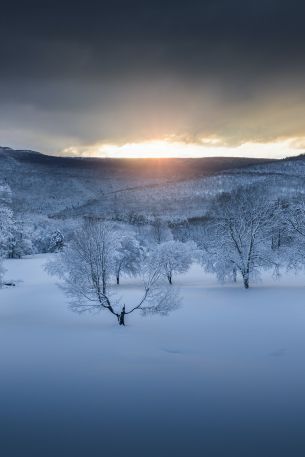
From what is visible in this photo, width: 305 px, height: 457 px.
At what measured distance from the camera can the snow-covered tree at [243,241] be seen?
115 ft

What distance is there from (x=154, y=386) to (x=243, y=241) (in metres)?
25.6

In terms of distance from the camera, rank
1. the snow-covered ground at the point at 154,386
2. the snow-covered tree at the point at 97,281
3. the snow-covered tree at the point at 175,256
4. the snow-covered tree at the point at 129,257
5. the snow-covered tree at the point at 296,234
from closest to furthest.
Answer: the snow-covered ground at the point at 154,386, the snow-covered tree at the point at 97,281, the snow-covered tree at the point at 296,234, the snow-covered tree at the point at 175,256, the snow-covered tree at the point at 129,257

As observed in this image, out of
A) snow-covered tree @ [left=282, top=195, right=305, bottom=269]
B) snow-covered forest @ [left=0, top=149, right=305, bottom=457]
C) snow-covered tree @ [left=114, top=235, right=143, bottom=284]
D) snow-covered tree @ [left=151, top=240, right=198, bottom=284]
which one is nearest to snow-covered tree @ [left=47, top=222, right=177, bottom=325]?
snow-covered forest @ [left=0, top=149, right=305, bottom=457]

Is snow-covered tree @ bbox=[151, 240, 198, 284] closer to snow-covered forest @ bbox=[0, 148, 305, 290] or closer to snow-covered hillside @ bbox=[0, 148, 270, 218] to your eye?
snow-covered forest @ bbox=[0, 148, 305, 290]

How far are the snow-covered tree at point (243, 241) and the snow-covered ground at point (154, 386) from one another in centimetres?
1136

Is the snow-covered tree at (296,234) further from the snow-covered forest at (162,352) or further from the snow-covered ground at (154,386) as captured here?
the snow-covered ground at (154,386)

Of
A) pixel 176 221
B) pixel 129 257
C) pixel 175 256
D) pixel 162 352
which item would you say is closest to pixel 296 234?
pixel 175 256

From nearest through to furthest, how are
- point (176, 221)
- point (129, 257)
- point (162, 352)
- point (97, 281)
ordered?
point (162, 352)
point (97, 281)
point (129, 257)
point (176, 221)

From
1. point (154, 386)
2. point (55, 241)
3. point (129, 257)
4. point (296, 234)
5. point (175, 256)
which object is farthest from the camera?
point (55, 241)

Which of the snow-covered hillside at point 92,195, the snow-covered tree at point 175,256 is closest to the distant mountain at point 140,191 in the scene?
the snow-covered hillside at point 92,195

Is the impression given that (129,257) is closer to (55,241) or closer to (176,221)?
(55,241)

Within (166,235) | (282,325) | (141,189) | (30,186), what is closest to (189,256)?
(282,325)

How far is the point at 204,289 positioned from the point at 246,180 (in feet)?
403

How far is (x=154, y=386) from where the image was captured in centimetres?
1220
